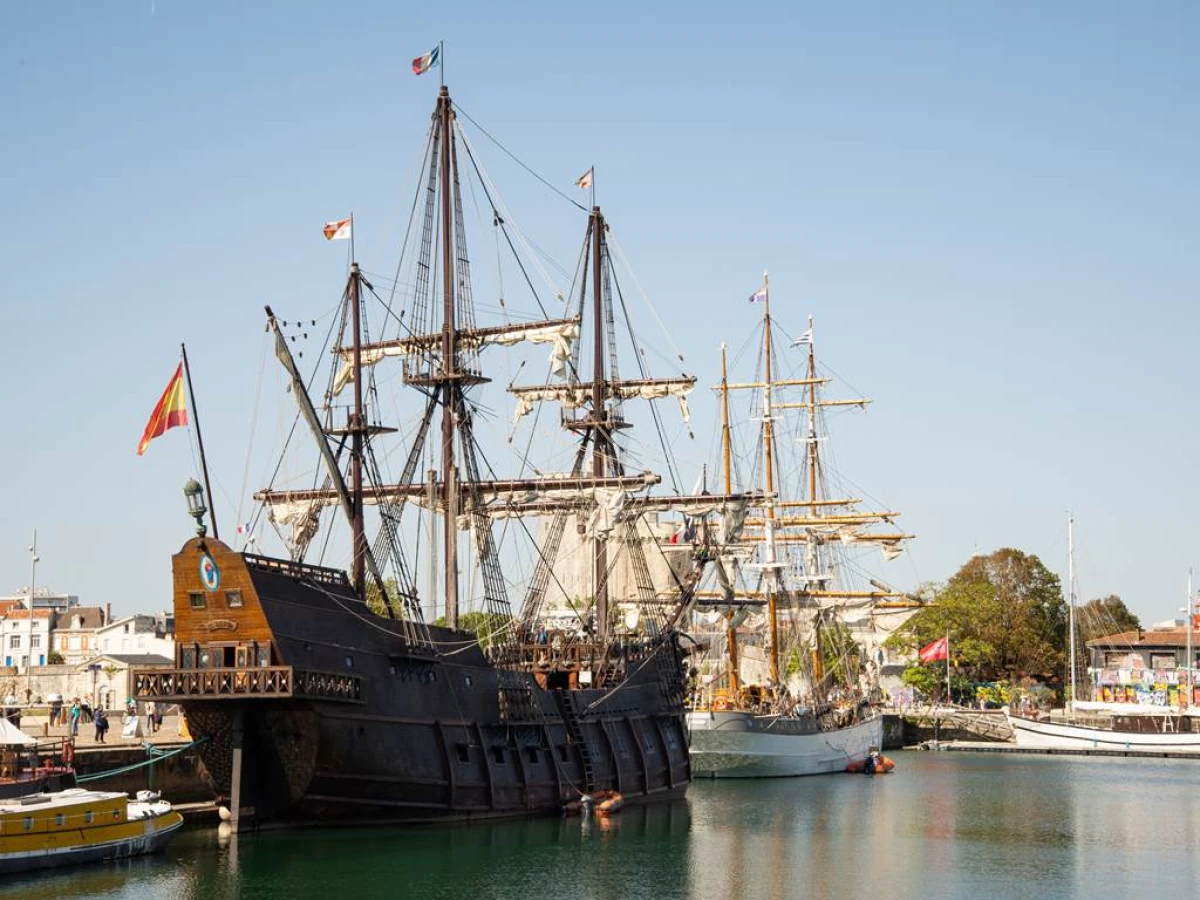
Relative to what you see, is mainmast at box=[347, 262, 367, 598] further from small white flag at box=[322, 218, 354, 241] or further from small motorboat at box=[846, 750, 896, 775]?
small motorboat at box=[846, 750, 896, 775]

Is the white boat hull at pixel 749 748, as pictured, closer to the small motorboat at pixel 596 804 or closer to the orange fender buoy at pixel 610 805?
the orange fender buoy at pixel 610 805

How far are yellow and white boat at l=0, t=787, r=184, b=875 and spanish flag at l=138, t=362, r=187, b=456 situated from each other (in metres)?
8.95

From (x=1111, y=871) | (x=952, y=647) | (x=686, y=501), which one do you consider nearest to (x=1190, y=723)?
(x=952, y=647)

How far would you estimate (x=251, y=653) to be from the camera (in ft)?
126

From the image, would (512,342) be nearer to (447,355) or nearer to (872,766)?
(447,355)

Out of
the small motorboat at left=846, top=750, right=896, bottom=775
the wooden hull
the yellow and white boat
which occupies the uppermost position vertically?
the wooden hull

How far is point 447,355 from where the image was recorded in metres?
52.0

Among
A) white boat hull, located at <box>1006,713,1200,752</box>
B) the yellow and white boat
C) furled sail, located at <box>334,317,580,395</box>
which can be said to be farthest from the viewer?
white boat hull, located at <box>1006,713,1200,752</box>

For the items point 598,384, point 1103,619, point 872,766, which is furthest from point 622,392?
point 1103,619

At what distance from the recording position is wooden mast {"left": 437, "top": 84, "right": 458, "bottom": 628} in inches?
1998

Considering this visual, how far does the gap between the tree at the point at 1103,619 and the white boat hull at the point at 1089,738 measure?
23.5 meters

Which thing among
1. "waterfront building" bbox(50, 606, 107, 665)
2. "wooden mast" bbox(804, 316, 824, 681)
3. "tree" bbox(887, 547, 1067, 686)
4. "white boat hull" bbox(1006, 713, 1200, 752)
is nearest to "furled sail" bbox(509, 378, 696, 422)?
"wooden mast" bbox(804, 316, 824, 681)

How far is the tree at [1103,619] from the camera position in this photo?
122 meters

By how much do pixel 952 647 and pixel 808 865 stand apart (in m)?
72.7
